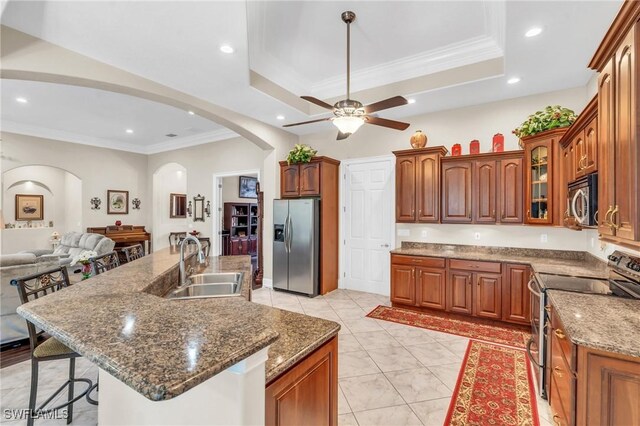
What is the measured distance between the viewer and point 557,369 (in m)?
1.83

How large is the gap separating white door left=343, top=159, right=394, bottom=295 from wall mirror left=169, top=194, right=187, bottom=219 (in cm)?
591

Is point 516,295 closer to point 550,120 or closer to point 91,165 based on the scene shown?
point 550,120

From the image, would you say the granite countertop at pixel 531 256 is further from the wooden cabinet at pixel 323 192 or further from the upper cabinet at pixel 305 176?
the upper cabinet at pixel 305 176

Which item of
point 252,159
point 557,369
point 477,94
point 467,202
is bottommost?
point 557,369

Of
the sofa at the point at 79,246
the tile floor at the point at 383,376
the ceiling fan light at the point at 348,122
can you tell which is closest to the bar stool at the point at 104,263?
the tile floor at the point at 383,376

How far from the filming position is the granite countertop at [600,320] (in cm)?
133

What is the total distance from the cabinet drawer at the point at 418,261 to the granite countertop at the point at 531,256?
6cm

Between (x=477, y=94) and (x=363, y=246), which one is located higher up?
(x=477, y=94)

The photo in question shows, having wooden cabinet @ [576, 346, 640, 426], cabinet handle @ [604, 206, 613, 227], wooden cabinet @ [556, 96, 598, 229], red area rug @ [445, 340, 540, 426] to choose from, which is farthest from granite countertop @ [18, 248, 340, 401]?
wooden cabinet @ [556, 96, 598, 229]

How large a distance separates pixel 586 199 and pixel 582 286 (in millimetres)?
693

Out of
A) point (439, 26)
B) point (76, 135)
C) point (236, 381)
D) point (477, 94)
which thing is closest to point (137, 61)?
point (439, 26)

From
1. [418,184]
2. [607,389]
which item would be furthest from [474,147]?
[607,389]

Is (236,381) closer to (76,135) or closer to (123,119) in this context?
(123,119)

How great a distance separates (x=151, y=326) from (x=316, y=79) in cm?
429
